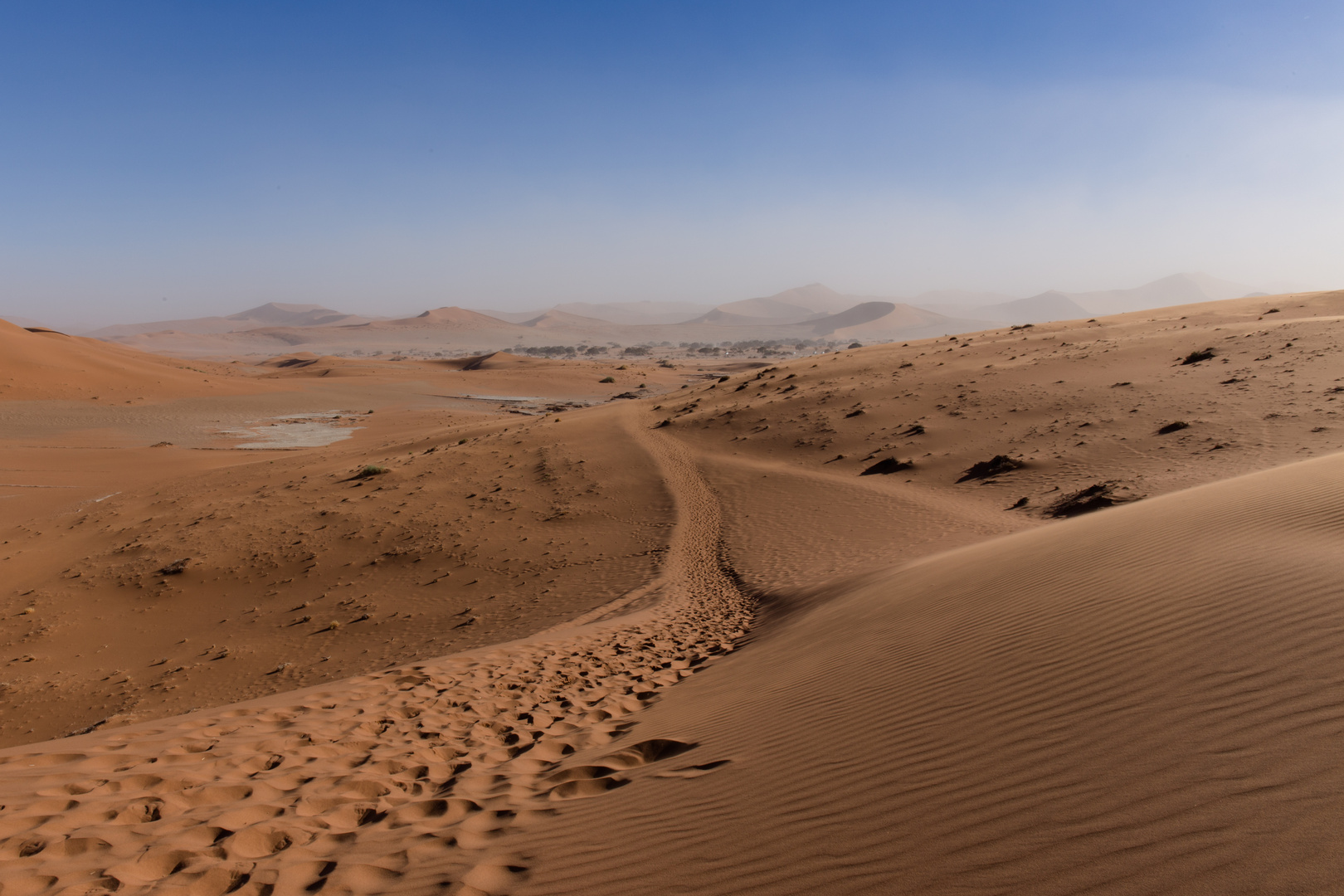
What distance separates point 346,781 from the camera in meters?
4.70

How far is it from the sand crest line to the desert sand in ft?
0.11

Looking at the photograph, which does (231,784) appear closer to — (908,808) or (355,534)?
(908,808)

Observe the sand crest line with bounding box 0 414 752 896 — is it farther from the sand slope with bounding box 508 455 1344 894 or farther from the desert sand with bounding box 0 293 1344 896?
the sand slope with bounding box 508 455 1344 894

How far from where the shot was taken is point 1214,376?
1789 cm

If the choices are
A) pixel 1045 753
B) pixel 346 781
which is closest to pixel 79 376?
pixel 346 781

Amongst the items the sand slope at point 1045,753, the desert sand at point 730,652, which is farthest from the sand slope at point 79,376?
the sand slope at point 1045,753

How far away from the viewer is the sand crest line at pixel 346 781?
3.42m

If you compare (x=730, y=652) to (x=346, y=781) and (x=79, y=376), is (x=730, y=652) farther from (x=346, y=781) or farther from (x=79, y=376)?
(x=79, y=376)

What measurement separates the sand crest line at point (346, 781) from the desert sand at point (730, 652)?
0.11ft

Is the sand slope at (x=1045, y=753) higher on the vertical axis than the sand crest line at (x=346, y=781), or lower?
higher

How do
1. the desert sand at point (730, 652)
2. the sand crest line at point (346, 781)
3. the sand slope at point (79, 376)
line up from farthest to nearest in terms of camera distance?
the sand slope at point (79, 376)
the sand crest line at point (346, 781)
the desert sand at point (730, 652)

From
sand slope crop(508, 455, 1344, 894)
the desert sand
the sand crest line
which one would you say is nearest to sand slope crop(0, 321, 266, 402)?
the desert sand

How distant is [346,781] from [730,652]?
4.37 m

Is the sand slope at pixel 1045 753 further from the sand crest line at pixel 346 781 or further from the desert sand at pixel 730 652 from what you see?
the sand crest line at pixel 346 781
